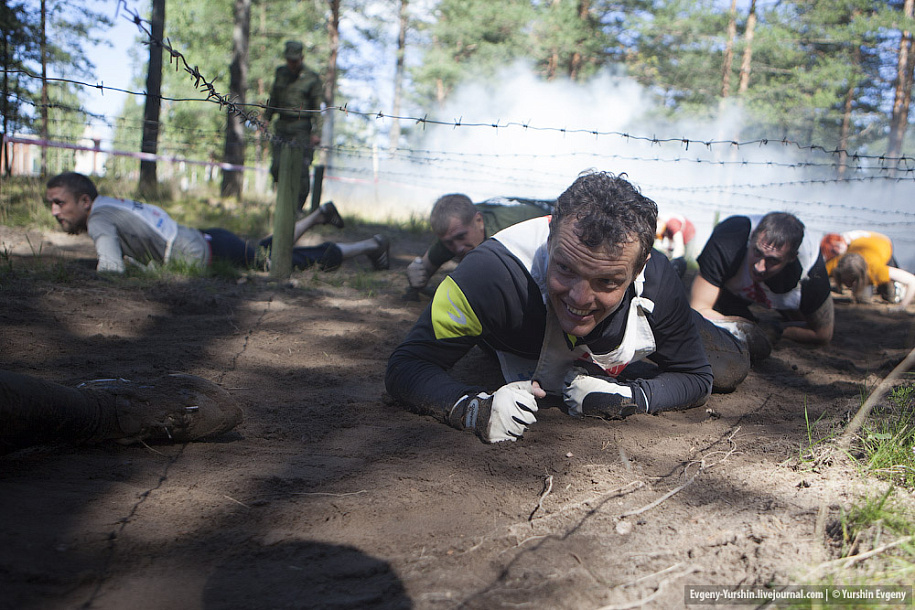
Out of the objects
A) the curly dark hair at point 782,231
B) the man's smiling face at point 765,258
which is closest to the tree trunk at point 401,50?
the man's smiling face at point 765,258

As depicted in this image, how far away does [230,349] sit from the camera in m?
3.73

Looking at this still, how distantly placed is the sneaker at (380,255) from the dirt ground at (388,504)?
3.40m

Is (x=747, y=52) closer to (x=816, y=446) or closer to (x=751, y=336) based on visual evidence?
(x=751, y=336)

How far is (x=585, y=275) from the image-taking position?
2303mm

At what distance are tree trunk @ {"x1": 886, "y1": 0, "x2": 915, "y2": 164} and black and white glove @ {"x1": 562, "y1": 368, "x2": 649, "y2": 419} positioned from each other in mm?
20080

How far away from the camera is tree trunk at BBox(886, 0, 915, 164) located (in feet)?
63.1

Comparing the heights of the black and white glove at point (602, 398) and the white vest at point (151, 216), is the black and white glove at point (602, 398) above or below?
below

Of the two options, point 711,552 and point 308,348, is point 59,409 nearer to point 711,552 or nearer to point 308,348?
point 711,552

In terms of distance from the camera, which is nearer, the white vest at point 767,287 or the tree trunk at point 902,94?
the white vest at point 767,287

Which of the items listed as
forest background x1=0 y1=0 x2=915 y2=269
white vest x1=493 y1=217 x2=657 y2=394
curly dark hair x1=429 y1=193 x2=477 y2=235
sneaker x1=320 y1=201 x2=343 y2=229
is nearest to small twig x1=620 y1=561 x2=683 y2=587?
white vest x1=493 y1=217 x2=657 y2=394

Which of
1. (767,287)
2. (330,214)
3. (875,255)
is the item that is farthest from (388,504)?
(875,255)

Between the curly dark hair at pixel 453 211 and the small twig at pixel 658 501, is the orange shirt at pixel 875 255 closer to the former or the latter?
the curly dark hair at pixel 453 211

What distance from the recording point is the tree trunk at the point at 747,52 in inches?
806

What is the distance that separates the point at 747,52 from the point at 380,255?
18552 mm
